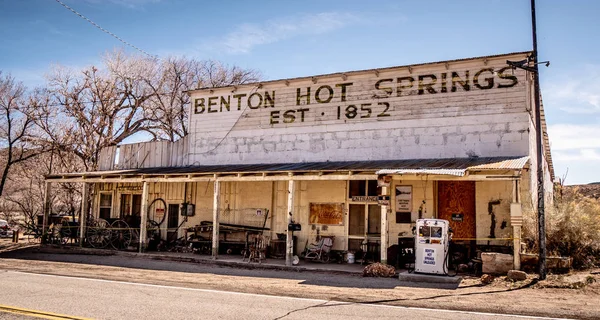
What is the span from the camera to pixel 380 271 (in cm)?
1407

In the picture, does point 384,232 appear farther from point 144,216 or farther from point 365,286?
point 144,216

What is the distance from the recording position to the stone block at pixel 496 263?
13.6 metres

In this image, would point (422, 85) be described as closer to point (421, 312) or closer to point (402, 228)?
point (402, 228)

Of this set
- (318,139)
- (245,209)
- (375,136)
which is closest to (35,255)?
(245,209)

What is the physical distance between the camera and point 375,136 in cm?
1812

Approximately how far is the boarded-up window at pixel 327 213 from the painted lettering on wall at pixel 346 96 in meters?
3.24

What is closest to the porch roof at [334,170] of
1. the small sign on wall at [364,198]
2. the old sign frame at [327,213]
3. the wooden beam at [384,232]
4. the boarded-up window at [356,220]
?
the wooden beam at [384,232]

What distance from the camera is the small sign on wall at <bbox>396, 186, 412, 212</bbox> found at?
56.7ft

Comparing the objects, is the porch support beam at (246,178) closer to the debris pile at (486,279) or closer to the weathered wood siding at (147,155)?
the weathered wood siding at (147,155)

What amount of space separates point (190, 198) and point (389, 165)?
943cm

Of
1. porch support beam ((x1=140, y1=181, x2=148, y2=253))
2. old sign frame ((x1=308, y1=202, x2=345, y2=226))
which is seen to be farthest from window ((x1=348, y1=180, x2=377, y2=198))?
porch support beam ((x1=140, y1=181, x2=148, y2=253))

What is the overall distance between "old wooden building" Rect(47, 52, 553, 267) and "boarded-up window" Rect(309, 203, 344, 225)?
0.04 metres

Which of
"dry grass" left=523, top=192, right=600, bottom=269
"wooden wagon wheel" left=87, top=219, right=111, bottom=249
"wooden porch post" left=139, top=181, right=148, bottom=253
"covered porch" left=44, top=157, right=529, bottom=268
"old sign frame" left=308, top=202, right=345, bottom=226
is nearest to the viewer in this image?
"dry grass" left=523, top=192, right=600, bottom=269

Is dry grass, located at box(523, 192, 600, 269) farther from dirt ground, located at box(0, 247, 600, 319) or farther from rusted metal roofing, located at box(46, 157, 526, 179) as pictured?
rusted metal roofing, located at box(46, 157, 526, 179)
